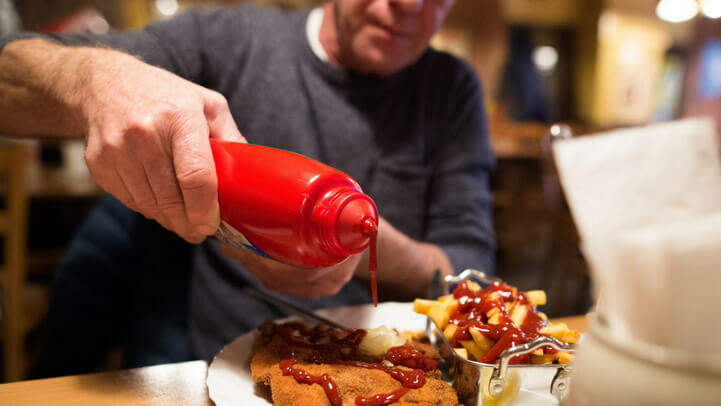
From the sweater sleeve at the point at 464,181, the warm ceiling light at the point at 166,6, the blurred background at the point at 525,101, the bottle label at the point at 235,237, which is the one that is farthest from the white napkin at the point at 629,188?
the warm ceiling light at the point at 166,6

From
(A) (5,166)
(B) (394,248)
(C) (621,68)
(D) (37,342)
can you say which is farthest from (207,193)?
(C) (621,68)

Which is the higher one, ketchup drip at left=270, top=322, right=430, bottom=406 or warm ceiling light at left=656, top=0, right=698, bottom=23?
warm ceiling light at left=656, top=0, right=698, bottom=23

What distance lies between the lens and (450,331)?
2.56 ft

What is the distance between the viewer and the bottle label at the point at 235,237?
770mm

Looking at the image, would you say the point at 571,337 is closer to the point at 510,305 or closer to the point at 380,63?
the point at 510,305

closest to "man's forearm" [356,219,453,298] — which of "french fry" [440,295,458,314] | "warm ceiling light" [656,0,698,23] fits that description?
"french fry" [440,295,458,314]

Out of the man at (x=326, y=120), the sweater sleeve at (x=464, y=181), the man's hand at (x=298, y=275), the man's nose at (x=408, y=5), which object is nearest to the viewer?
the man's hand at (x=298, y=275)

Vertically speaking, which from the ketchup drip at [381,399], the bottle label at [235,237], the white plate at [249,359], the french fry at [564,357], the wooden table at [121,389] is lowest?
the wooden table at [121,389]

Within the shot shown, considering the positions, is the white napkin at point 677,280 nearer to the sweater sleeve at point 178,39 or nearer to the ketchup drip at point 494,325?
the ketchup drip at point 494,325

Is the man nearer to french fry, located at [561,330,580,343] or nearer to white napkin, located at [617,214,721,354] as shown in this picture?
french fry, located at [561,330,580,343]

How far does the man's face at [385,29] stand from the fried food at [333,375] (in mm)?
850

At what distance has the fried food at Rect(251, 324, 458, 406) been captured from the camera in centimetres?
67

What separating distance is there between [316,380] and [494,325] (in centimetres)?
27

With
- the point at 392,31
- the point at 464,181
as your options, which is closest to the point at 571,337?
the point at 464,181
